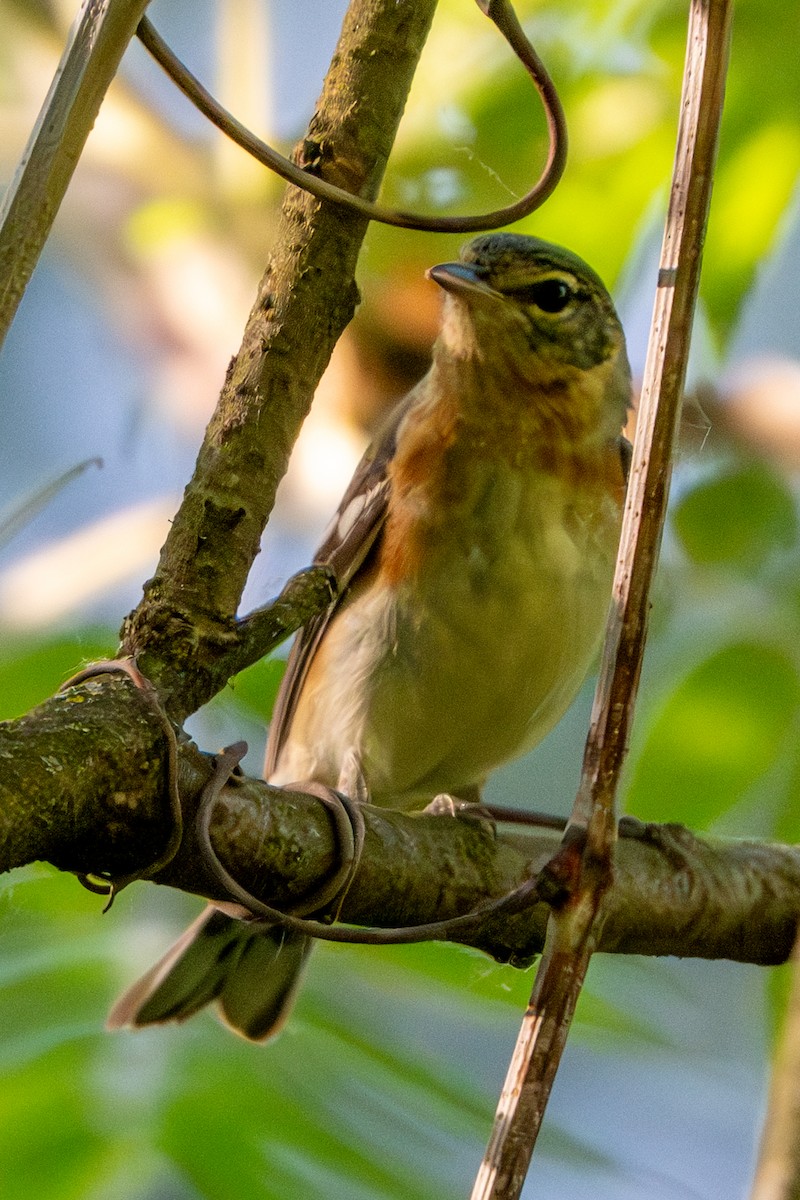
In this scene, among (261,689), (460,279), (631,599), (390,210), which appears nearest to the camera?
(631,599)

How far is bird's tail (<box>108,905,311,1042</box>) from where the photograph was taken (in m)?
2.98

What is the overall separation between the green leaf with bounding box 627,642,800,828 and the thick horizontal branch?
56 centimetres

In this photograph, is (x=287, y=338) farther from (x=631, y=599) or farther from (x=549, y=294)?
(x=549, y=294)

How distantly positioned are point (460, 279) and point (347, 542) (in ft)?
2.33

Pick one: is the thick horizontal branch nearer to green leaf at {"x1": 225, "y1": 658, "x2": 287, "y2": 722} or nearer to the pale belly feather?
the pale belly feather

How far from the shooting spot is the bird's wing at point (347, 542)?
10.6 feet

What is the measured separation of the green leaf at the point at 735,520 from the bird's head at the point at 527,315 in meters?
0.33

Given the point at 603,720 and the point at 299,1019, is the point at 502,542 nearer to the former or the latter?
the point at 299,1019

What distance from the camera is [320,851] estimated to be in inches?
77.6

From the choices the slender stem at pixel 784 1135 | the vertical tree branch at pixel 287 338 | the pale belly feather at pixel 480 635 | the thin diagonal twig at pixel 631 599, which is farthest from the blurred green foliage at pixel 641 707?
the slender stem at pixel 784 1135

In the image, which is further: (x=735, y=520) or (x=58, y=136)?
(x=735, y=520)

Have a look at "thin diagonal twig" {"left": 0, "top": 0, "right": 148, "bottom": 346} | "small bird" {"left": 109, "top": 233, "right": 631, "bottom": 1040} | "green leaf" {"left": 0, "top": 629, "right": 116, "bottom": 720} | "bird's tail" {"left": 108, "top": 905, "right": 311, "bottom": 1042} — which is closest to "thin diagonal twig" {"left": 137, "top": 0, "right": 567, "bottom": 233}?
"thin diagonal twig" {"left": 0, "top": 0, "right": 148, "bottom": 346}

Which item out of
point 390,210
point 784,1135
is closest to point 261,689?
point 390,210

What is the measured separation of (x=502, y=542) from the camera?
10.0 ft
